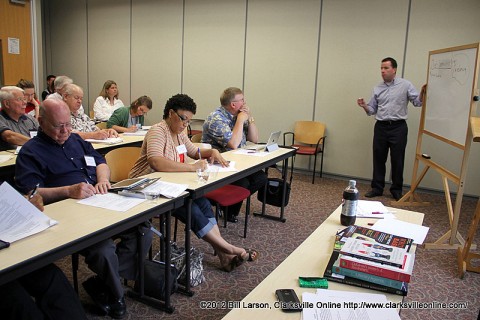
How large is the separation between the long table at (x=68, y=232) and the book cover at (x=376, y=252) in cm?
101

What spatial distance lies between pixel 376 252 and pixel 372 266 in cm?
10

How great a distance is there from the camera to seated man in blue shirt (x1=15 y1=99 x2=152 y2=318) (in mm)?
2178

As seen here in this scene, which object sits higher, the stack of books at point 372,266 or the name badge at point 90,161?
the name badge at point 90,161

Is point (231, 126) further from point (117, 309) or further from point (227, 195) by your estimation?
point (117, 309)

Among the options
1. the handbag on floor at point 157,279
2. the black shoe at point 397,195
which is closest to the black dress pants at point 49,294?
the handbag on floor at point 157,279

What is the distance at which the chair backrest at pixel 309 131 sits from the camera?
591cm

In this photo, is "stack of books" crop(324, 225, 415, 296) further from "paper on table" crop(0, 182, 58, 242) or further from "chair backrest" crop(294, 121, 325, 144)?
"chair backrest" crop(294, 121, 325, 144)

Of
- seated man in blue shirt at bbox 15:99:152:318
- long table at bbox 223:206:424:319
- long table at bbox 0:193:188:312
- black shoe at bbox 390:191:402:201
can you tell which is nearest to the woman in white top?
seated man in blue shirt at bbox 15:99:152:318

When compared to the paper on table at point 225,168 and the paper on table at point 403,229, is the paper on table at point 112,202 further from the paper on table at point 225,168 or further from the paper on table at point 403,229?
the paper on table at point 403,229

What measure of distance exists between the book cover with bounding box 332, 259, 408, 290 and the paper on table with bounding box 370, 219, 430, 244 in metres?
0.48

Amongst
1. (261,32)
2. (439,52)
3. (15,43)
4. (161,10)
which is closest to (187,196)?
(439,52)

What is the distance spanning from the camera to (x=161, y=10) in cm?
711

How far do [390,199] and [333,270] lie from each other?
3.84 meters

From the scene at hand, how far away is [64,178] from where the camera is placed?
243 cm
